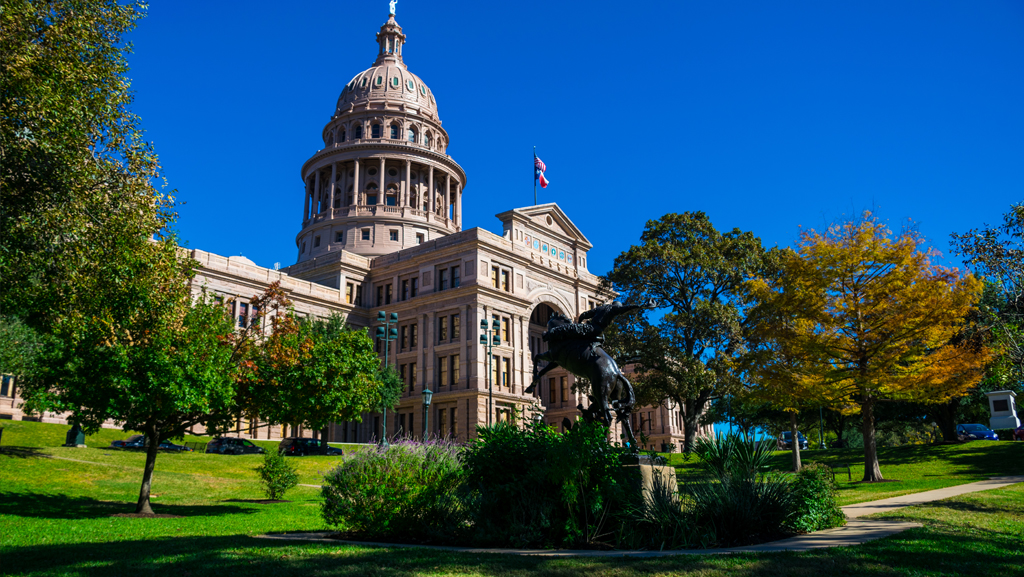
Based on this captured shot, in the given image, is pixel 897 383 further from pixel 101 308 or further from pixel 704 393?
pixel 101 308

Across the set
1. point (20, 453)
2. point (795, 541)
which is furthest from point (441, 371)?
point (795, 541)

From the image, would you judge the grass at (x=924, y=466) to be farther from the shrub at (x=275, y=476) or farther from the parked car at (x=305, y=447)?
the parked car at (x=305, y=447)

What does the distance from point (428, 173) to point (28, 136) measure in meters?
73.7

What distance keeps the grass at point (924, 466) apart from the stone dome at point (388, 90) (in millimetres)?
68012

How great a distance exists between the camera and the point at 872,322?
87.6 ft

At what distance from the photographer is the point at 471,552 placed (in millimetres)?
10328

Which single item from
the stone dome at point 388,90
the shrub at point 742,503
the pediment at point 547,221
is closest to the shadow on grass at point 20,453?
the shrub at point 742,503

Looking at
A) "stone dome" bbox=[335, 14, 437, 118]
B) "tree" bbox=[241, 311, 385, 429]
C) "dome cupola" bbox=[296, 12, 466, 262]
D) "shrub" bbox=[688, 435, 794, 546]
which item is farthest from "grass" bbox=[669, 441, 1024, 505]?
"stone dome" bbox=[335, 14, 437, 118]

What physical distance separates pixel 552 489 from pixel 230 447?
117 feet

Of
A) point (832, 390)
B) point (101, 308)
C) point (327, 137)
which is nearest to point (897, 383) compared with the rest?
point (832, 390)

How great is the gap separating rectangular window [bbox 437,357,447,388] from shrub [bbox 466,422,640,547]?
48.2 metres

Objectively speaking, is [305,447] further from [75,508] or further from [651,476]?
[651,476]

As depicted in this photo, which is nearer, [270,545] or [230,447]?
[270,545]

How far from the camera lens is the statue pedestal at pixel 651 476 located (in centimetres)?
1186
